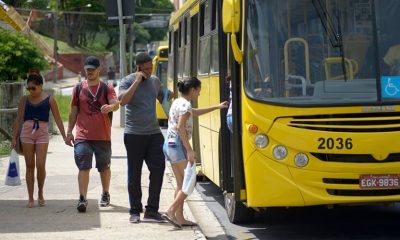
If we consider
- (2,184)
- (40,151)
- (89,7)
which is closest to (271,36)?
(40,151)

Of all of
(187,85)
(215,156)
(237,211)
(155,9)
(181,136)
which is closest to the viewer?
(181,136)

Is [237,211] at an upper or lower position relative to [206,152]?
lower

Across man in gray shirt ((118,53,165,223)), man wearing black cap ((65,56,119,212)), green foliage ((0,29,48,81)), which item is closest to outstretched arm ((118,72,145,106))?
man in gray shirt ((118,53,165,223))

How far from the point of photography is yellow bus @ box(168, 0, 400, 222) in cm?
791

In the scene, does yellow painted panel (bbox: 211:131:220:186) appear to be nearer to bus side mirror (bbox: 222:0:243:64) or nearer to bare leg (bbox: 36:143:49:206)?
bus side mirror (bbox: 222:0:243:64)

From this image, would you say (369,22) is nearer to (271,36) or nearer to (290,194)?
(271,36)

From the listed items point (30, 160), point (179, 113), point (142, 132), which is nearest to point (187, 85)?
point (179, 113)

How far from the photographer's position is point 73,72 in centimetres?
8188

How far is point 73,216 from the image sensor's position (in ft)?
33.0

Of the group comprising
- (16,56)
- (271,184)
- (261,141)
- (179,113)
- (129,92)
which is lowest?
(271,184)

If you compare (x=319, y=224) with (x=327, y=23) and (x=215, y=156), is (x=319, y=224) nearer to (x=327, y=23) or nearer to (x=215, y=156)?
(x=215, y=156)

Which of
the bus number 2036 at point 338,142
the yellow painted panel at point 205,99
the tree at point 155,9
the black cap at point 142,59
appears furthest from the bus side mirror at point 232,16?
the tree at point 155,9

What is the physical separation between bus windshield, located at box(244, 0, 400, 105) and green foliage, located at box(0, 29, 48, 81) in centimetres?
1657

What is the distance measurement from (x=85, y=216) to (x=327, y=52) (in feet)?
12.3
